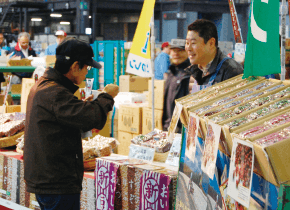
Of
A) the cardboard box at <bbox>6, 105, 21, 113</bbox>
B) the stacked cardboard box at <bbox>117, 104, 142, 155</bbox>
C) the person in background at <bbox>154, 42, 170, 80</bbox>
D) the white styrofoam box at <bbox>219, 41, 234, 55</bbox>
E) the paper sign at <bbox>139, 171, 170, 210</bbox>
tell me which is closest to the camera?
the paper sign at <bbox>139, 171, 170, 210</bbox>

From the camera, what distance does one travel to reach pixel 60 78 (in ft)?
7.62

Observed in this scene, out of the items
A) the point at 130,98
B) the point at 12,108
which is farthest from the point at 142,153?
the point at 130,98

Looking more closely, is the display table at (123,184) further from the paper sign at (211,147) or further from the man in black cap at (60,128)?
the paper sign at (211,147)

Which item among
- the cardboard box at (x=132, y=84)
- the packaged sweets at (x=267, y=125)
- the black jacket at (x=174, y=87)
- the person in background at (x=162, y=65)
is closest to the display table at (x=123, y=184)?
the packaged sweets at (x=267, y=125)

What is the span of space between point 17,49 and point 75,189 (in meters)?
6.07

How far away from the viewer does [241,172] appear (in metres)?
1.33

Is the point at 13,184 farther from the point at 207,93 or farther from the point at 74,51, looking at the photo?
the point at 207,93

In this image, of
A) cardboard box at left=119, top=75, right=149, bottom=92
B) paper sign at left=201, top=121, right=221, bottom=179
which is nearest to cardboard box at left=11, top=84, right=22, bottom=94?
cardboard box at left=119, top=75, right=149, bottom=92

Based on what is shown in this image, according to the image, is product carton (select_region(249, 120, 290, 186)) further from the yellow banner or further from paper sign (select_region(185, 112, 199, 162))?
the yellow banner

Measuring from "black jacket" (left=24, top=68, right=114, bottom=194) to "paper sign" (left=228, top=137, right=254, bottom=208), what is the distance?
1.09m

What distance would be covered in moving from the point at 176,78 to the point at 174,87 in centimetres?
10

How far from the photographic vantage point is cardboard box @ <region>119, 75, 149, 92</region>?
29.7 ft

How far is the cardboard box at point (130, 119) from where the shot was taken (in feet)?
19.1

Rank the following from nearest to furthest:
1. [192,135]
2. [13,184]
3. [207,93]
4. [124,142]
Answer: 1. [192,135]
2. [207,93]
3. [13,184]
4. [124,142]
